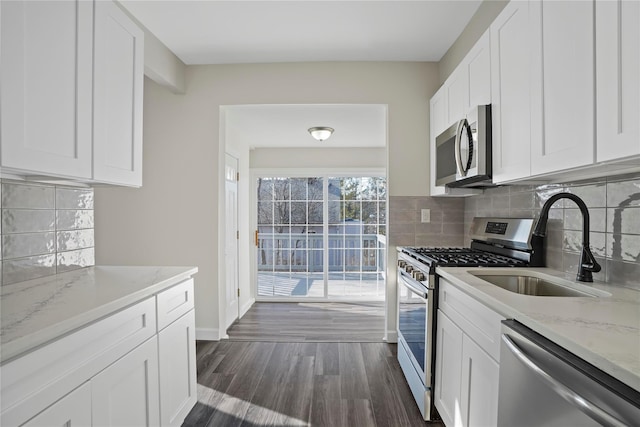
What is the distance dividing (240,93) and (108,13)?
5.55 feet

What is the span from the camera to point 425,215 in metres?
3.15

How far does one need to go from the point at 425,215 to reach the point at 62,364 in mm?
2773

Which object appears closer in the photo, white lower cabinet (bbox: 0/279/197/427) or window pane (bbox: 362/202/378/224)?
white lower cabinet (bbox: 0/279/197/427)

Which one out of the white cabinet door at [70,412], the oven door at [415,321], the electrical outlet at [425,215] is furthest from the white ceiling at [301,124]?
the white cabinet door at [70,412]

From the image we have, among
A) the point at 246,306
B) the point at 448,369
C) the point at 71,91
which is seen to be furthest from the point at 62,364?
the point at 246,306

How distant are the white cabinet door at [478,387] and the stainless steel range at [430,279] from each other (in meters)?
0.42

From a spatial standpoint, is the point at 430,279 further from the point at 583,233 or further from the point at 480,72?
the point at 480,72

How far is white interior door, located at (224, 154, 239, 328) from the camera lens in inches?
153

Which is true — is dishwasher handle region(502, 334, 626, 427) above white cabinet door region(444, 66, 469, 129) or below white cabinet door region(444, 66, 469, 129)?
below

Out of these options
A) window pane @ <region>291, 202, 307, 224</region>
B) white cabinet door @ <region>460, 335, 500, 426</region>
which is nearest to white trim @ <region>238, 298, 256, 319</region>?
window pane @ <region>291, 202, 307, 224</region>

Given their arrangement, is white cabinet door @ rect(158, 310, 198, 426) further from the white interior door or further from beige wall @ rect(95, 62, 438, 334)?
the white interior door

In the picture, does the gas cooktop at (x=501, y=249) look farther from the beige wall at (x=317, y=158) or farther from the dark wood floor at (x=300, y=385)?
the beige wall at (x=317, y=158)

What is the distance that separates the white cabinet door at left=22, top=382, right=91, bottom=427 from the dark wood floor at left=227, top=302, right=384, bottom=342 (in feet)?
7.89

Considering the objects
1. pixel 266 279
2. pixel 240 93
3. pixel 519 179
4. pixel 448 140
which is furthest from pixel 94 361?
pixel 266 279
